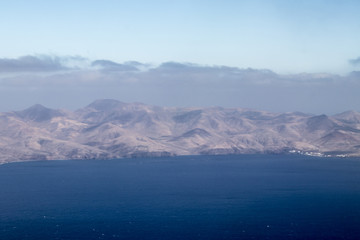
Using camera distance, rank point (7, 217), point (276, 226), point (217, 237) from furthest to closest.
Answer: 1. point (7, 217)
2. point (276, 226)
3. point (217, 237)

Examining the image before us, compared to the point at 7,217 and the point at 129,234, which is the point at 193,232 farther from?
the point at 7,217

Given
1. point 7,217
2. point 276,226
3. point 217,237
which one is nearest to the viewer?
point 217,237

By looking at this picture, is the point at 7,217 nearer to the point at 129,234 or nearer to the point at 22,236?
the point at 22,236

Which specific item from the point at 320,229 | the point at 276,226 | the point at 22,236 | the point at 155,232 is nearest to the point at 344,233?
the point at 320,229

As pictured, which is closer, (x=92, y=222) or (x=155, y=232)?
(x=155, y=232)

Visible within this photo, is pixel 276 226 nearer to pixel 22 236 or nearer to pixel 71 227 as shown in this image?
pixel 71 227

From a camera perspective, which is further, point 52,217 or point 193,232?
point 52,217

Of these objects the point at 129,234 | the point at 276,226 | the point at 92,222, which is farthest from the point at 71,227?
the point at 276,226

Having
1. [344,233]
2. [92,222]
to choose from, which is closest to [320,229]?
[344,233]
